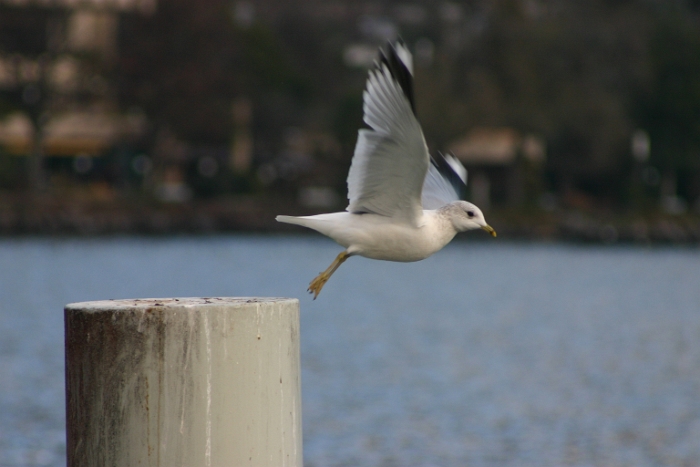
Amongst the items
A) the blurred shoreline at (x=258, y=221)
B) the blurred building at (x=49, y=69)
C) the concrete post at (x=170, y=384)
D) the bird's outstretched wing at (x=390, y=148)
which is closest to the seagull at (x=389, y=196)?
the bird's outstretched wing at (x=390, y=148)

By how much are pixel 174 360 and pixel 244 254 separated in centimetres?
5403

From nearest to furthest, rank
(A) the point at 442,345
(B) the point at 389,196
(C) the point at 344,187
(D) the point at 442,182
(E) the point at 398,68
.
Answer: (E) the point at 398,68 < (B) the point at 389,196 < (D) the point at 442,182 < (A) the point at 442,345 < (C) the point at 344,187

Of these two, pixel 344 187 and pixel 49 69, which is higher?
pixel 49 69

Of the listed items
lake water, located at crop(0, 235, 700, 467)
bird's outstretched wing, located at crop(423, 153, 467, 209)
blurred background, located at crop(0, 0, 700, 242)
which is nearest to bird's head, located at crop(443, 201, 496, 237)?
bird's outstretched wing, located at crop(423, 153, 467, 209)

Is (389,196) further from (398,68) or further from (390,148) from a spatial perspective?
(398,68)

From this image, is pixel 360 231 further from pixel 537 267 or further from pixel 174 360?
pixel 537 267

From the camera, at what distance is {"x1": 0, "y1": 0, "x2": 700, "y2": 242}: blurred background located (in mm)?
63281

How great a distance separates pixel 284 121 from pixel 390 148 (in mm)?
73418

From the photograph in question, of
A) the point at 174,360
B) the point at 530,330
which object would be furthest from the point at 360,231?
the point at 530,330

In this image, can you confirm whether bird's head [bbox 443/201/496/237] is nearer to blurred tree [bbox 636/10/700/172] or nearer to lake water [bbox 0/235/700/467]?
lake water [bbox 0/235/700/467]

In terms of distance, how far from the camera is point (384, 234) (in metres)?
7.92

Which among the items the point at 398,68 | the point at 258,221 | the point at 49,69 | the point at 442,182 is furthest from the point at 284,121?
the point at 398,68

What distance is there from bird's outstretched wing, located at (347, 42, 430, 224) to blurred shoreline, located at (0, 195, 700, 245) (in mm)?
54311

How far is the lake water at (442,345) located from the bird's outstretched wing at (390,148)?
1037 cm
